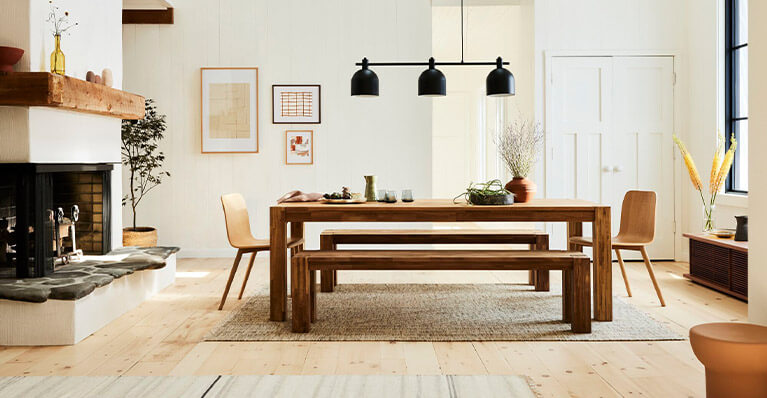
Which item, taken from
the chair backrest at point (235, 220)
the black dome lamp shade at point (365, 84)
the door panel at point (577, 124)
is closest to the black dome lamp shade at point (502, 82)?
the black dome lamp shade at point (365, 84)

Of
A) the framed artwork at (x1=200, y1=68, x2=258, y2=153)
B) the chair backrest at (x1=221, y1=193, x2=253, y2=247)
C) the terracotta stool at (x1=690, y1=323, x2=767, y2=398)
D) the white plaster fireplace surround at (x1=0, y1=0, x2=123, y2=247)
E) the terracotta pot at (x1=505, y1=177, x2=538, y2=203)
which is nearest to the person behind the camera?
the terracotta stool at (x1=690, y1=323, x2=767, y2=398)

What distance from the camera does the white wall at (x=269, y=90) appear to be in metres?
6.97

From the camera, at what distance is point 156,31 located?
6.99 meters

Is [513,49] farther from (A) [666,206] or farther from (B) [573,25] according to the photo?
(A) [666,206]

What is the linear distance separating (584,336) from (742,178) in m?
3.23

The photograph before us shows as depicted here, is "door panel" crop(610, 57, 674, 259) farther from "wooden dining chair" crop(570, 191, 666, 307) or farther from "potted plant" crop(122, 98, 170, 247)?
"potted plant" crop(122, 98, 170, 247)

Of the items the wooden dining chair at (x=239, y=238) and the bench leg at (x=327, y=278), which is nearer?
the wooden dining chair at (x=239, y=238)

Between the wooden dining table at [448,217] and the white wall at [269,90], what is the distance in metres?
3.01

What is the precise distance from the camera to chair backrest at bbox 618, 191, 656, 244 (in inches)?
182

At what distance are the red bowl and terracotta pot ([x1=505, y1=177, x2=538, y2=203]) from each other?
10.1 feet

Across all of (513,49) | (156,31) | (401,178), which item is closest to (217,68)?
(156,31)

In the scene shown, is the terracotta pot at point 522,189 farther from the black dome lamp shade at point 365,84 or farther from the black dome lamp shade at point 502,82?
the black dome lamp shade at point 365,84

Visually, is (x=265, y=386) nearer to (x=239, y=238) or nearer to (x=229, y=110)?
(x=239, y=238)

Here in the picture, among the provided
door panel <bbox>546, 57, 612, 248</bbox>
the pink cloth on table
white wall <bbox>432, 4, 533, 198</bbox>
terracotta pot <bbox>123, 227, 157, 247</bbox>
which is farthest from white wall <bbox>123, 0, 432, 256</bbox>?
the pink cloth on table
